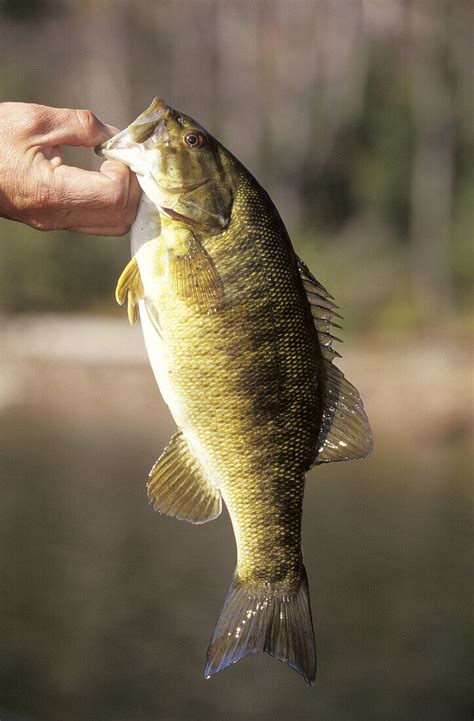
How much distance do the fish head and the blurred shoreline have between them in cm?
1625

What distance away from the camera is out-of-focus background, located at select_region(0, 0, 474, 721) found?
18.6 meters

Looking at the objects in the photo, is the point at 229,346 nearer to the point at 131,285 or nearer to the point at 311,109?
the point at 131,285

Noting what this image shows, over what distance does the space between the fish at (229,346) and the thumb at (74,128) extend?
0.43 ft

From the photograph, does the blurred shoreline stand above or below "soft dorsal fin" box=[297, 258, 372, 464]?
below

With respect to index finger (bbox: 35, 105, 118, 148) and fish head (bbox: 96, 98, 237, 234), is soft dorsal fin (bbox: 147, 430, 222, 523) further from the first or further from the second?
index finger (bbox: 35, 105, 118, 148)

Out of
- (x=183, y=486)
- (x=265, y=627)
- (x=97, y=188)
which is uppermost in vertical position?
(x=97, y=188)

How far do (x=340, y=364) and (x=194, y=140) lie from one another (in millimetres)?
16592

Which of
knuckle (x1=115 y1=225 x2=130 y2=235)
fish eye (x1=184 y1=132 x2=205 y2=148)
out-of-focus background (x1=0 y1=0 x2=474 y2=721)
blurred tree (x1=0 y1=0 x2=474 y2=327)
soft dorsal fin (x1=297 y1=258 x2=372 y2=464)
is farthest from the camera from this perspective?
blurred tree (x1=0 y1=0 x2=474 y2=327)

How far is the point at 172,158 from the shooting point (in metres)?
2.97

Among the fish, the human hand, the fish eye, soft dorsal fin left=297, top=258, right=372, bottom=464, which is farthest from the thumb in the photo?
soft dorsal fin left=297, top=258, right=372, bottom=464

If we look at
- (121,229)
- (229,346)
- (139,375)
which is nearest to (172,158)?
(121,229)

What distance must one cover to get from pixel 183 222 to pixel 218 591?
16932mm

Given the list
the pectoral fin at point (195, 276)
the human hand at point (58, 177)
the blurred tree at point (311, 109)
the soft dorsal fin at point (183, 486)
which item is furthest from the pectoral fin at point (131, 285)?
the blurred tree at point (311, 109)

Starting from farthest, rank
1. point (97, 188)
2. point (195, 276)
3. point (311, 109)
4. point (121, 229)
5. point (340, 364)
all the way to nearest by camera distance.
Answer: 1. point (311, 109)
2. point (340, 364)
3. point (121, 229)
4. point (97, 188)
5. point (195, 276)
